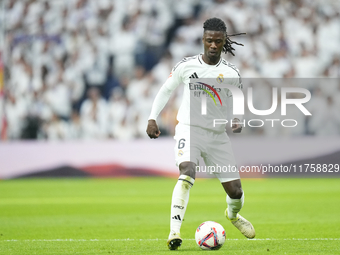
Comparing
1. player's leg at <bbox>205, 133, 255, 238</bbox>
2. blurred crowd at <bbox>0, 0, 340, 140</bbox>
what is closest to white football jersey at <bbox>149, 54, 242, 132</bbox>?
player's leg at <bbox>205, 133, 255, 238</bbox>

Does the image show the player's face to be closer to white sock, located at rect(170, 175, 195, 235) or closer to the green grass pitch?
white sock, located at rect(170, 175, 195, 235)

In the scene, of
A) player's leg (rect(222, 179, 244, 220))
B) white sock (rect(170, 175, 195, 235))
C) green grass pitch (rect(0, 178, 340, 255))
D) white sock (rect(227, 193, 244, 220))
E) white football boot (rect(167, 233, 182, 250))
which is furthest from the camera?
white sock (rect(227, 193, 244, 220))

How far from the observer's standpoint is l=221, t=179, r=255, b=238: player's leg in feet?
18.2

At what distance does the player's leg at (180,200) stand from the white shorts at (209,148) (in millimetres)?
115

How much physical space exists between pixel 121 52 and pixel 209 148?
1339cm

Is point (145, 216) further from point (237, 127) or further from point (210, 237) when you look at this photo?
point (210, 237)

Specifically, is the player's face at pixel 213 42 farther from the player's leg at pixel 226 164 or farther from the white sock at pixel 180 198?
the white sock at pixel 180 198

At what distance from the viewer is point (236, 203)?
5656 millimetres

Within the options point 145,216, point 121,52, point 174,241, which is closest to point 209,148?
point 174,241

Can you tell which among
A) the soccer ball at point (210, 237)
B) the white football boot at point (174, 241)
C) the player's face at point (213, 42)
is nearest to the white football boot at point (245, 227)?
the soccer ball at point (210, 237)

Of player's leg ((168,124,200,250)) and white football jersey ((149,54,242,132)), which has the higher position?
white football jersey ((149,54,242,132))

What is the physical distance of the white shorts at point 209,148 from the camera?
534 cm

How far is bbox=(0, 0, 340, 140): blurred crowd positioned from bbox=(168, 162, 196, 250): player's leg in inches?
461

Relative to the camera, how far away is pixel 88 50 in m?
18.6
